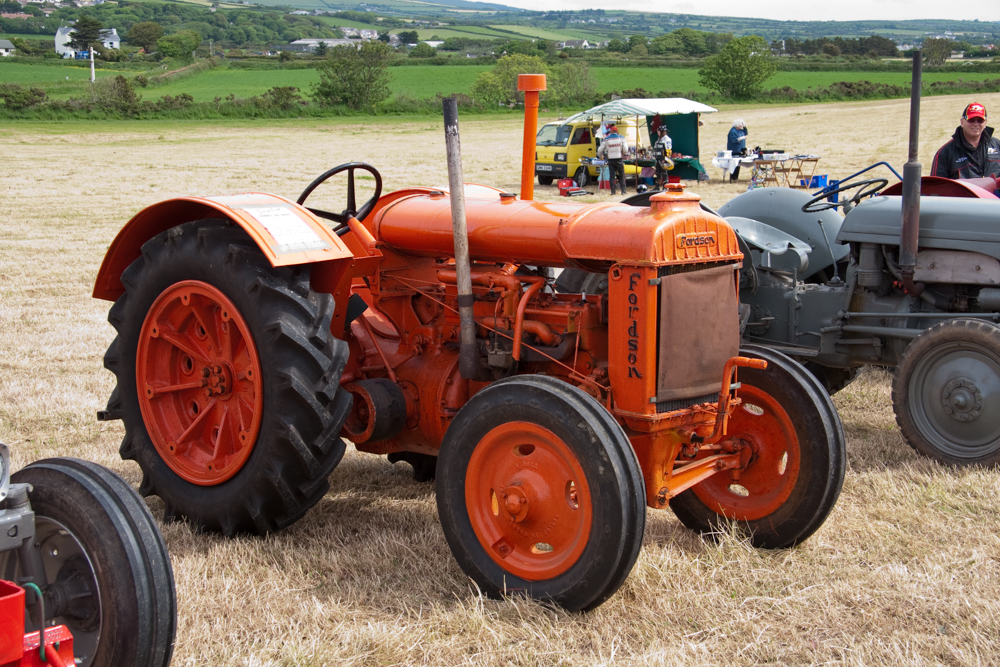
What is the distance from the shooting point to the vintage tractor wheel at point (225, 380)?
3432 millimetres

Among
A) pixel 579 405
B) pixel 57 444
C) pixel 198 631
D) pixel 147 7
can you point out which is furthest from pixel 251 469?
pixel 147 7

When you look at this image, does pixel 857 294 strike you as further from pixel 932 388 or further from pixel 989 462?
pixel 989 462

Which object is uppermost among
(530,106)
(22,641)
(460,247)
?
(530,106)

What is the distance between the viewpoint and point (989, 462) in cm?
451

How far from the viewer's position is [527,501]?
3111 mm

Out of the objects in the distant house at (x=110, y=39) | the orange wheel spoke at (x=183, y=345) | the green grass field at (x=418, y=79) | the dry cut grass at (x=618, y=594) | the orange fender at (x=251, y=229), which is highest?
the distant house at (x=110, y=39)

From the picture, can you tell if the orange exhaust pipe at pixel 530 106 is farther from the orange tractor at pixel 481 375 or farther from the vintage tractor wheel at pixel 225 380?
the vintage tractor wheel at pixel 225 380

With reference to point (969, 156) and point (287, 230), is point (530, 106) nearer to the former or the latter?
point (287, 230)

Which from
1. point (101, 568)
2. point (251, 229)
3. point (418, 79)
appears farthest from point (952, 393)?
point (418, 79)

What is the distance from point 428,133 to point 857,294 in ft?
94.8

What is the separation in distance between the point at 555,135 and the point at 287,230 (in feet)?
58.2

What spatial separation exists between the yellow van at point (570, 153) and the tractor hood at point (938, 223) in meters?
14.2

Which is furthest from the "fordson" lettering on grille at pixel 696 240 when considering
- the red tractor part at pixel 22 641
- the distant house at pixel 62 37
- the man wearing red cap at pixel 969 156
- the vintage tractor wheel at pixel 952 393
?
the distant house at pixel 62 37

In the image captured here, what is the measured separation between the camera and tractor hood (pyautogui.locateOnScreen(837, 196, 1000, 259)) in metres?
4.84
